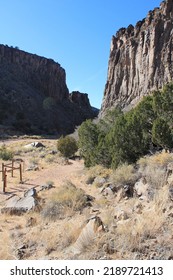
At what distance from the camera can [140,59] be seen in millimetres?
74375

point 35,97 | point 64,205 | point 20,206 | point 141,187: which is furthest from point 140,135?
point 35,97

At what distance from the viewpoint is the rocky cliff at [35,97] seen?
86375mm

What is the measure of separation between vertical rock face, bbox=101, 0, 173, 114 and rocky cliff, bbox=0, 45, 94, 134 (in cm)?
2167

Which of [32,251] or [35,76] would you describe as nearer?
[32,251]

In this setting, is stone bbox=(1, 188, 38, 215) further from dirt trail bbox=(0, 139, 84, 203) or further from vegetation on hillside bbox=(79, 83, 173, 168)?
vegetation on hillside bbox=(79, 83, 173, 168)

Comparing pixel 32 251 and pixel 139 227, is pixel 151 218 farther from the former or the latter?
pixel 32 251

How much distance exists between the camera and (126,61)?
262ft

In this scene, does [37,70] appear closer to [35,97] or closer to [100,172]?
[35,97]

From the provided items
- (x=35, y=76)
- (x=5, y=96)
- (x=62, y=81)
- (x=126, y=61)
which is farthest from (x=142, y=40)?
(x=62, y=81)

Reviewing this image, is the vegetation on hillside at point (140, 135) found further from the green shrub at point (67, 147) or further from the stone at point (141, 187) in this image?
the green shrub at point (67, 147)

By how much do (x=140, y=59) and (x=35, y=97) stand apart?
42.3 meters

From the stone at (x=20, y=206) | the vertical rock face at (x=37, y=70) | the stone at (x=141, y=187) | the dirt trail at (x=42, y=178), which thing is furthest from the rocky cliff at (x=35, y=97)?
the stone at (x=141, y=187)
